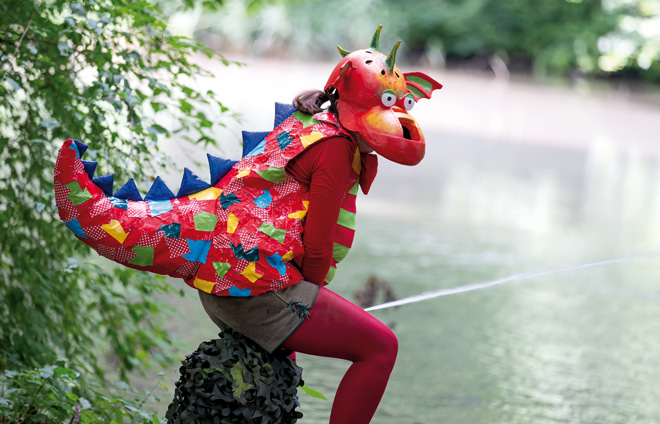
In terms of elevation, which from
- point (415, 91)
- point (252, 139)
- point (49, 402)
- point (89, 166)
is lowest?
point (49, 402)

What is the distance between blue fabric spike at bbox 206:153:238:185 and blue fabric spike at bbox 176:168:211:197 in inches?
1.6

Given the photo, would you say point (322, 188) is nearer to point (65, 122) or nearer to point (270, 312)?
point (270, 312)

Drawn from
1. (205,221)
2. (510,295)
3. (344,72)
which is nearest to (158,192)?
(205,221)

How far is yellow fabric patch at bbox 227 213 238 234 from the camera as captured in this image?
8.06 ft

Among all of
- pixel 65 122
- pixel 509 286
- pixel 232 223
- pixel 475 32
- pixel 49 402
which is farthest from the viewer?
pixel 475 32

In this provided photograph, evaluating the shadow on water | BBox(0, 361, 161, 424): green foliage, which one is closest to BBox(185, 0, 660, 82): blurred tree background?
the shadow on water

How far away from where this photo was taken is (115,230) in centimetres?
241

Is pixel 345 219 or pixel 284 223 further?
pixel 345 219

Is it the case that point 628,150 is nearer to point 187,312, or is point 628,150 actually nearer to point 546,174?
point 546,174

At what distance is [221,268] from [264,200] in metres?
0.23

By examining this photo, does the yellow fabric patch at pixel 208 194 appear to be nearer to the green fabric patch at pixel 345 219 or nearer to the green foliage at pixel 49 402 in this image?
the green fabric patch at pixel 345 219

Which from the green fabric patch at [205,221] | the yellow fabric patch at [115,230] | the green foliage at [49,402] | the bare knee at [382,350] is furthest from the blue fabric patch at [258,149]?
the green foliage at [49,402]

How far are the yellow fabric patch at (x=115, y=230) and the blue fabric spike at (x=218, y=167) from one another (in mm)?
327

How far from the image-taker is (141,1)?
10.9ft
